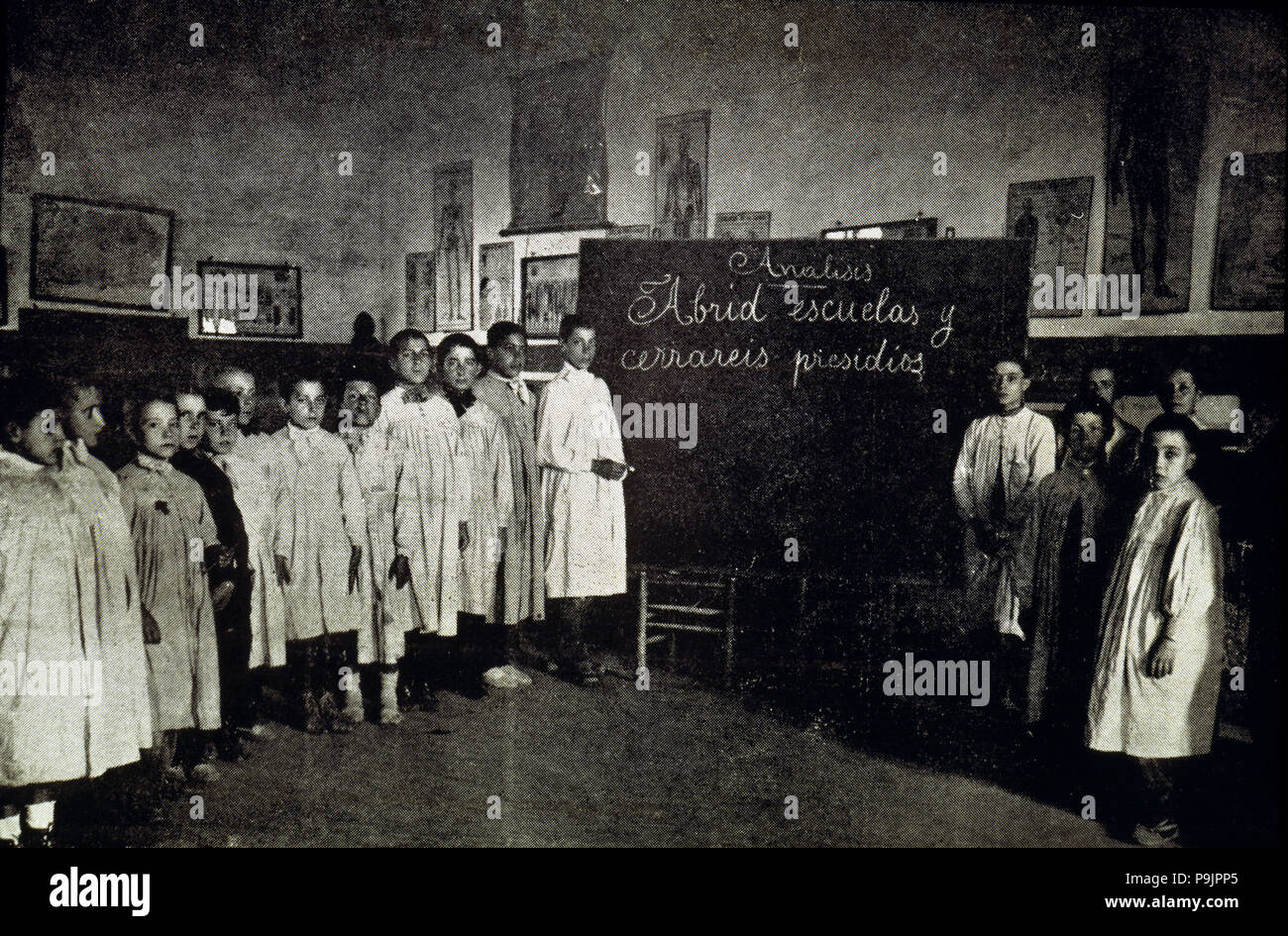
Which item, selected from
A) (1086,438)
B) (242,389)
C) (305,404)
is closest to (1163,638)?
(1086,438)

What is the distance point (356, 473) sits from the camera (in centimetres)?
282

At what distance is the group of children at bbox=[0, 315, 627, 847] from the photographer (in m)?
2.55

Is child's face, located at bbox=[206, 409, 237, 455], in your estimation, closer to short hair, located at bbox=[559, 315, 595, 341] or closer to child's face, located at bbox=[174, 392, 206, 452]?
child's face, located at bbox=[174, 392, 206, 452]

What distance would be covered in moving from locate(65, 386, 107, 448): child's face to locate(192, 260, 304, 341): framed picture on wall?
37cm

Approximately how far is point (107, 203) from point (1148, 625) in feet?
12.1

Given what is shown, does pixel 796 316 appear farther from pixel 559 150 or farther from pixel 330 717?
pixel 330 717

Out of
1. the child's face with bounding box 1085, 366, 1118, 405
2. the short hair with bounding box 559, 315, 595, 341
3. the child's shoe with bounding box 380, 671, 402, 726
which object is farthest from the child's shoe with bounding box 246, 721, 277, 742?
the child's face with bounding box 1085, 366, 1118, 405

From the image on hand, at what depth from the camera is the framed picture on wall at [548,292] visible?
9.50 feet

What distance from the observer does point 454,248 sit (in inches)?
113

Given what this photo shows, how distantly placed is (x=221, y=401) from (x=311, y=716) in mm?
1073

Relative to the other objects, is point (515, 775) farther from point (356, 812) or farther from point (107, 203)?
point (107, 203)

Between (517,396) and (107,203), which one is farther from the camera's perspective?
(517,396)

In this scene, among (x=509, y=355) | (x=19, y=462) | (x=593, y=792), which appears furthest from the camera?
(x=509, y=355)
